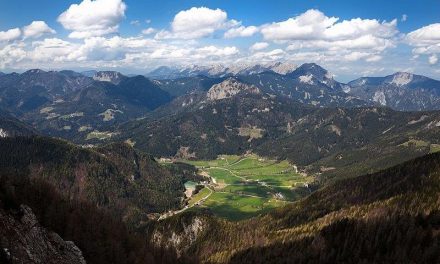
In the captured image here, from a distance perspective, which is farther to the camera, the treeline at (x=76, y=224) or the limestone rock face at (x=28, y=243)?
the treeline at (x=76, y=224)

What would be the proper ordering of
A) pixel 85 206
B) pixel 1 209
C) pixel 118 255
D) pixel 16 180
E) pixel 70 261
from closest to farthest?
pixel 1 209 → pixel 70 261 → pixel 16 180 → pixel 118 255 → pixel 85 206

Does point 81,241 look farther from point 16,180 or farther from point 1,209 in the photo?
point 1,209

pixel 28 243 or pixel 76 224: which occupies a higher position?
pixel 28 243

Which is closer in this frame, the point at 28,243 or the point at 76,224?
the point at 28,243

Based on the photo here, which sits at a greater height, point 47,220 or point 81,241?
point 47,220

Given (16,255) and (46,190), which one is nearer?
(16,255)

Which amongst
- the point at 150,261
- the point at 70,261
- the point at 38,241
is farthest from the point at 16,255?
the point at 150,261

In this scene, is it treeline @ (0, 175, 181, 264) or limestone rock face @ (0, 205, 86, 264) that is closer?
limestone rock face @ (0, 205, 86, 264)

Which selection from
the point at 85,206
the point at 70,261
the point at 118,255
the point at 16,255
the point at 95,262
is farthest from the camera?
the point at 85,206
